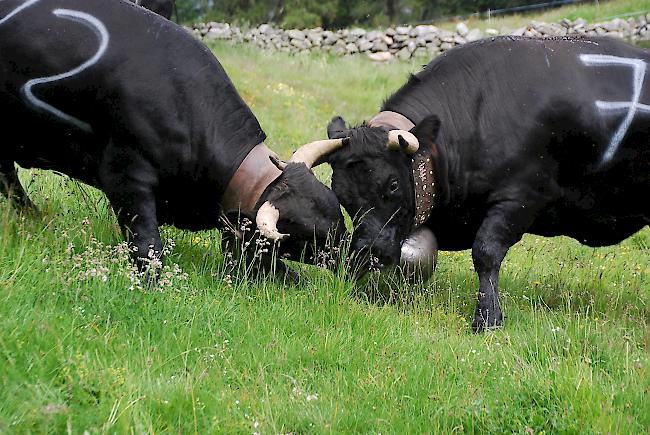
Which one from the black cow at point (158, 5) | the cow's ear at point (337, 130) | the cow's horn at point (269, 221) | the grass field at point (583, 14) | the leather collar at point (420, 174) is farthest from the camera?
the grass field at point (583, 14)

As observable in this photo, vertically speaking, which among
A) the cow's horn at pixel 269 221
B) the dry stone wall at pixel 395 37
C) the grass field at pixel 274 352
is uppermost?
the cow's horn at pixel 269 221

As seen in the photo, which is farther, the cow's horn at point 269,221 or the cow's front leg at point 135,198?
the cow's front leg at point 135,198

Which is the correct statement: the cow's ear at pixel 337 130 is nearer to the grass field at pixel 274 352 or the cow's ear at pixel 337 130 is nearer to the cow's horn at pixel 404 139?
the cow's horn at pixel 404 139

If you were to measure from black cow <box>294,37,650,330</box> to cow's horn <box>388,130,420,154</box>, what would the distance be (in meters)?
0.01

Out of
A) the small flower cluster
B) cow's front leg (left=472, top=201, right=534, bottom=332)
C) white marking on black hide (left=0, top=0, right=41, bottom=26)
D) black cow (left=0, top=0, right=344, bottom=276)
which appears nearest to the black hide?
cow's front leg (left=472, top=201, right=534, bottom=332)

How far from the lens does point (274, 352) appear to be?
202 inches

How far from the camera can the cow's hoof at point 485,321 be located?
6535 millimetres

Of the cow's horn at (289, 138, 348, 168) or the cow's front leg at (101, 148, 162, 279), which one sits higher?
the cow's horn at (289, 138, 348, 168)

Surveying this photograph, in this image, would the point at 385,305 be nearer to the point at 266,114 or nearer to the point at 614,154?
the point at 614,154

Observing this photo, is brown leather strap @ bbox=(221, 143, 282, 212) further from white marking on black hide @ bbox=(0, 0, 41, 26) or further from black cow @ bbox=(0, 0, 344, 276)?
white marking on black hide @ bbox=(0, 0, 41, 26)

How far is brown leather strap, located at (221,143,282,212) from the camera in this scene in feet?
21.7

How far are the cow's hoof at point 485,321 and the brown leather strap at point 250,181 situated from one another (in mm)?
1940

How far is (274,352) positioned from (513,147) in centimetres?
291

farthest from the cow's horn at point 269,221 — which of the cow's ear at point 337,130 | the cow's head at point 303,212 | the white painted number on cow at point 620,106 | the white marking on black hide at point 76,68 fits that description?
the white painted number on cow at point 620,106
